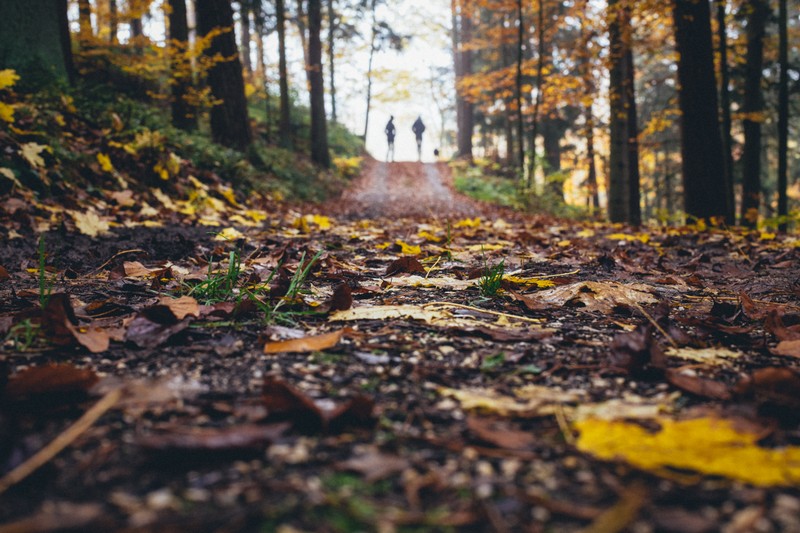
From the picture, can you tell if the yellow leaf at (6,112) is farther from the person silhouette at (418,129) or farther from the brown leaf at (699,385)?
the person silhouette at (418,129)

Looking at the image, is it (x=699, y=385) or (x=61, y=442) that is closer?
(x=61, y=442)

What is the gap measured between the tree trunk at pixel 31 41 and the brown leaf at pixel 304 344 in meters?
5.65

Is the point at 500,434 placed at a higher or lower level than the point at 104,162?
lower

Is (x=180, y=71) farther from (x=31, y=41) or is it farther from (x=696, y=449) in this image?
(x=696, y=449)

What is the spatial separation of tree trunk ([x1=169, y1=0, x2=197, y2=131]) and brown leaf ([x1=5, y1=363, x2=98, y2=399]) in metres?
8.60

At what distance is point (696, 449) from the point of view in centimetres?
78

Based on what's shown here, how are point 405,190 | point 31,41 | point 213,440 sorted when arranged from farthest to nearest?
point 405,190 → point 31,41 → point 213,440

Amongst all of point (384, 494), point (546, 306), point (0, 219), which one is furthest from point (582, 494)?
point (0, 219)

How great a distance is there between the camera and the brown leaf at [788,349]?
135 cm

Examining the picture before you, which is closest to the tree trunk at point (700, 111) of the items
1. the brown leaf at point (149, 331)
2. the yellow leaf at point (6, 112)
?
the brown leaf at point (149, 331)

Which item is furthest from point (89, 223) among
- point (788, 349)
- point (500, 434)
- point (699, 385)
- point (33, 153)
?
point (788, 349)

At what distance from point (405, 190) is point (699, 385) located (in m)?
15.6

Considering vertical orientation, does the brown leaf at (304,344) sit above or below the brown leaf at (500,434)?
above

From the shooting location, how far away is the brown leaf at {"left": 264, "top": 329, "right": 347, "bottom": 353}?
4.21 feet
